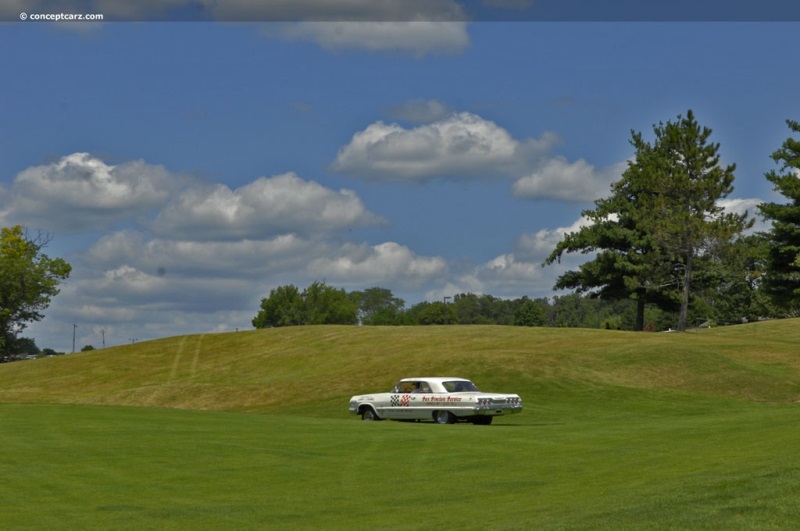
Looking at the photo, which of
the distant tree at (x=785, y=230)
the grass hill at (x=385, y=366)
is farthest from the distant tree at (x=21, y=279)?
the distant tree at (x=785, y=230)

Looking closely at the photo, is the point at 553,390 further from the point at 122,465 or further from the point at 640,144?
the point at 640,144

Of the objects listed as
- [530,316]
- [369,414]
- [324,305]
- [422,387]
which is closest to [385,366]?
[369,414]

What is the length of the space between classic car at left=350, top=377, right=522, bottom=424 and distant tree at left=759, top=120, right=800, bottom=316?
40.3 m

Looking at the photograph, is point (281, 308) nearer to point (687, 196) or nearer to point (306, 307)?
point (306, 307)

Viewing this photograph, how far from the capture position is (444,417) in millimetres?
34719

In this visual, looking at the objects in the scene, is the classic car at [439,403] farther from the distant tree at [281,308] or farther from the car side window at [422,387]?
the distant tree at [281,308]

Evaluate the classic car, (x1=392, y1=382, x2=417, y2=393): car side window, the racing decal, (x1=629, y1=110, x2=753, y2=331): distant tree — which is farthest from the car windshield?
(x1=629, y1=110, x2=753, y2=331): distant tree

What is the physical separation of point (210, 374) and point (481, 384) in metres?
21.0

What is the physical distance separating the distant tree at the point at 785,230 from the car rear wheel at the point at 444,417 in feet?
134

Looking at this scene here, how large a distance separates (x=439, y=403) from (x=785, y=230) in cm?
4382

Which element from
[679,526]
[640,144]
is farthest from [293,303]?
[679,526]

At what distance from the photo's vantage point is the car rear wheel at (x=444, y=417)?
1359 inches

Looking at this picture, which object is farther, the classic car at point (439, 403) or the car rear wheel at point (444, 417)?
the car rear wheel at point (444, 417)

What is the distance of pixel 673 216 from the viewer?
71938mm
